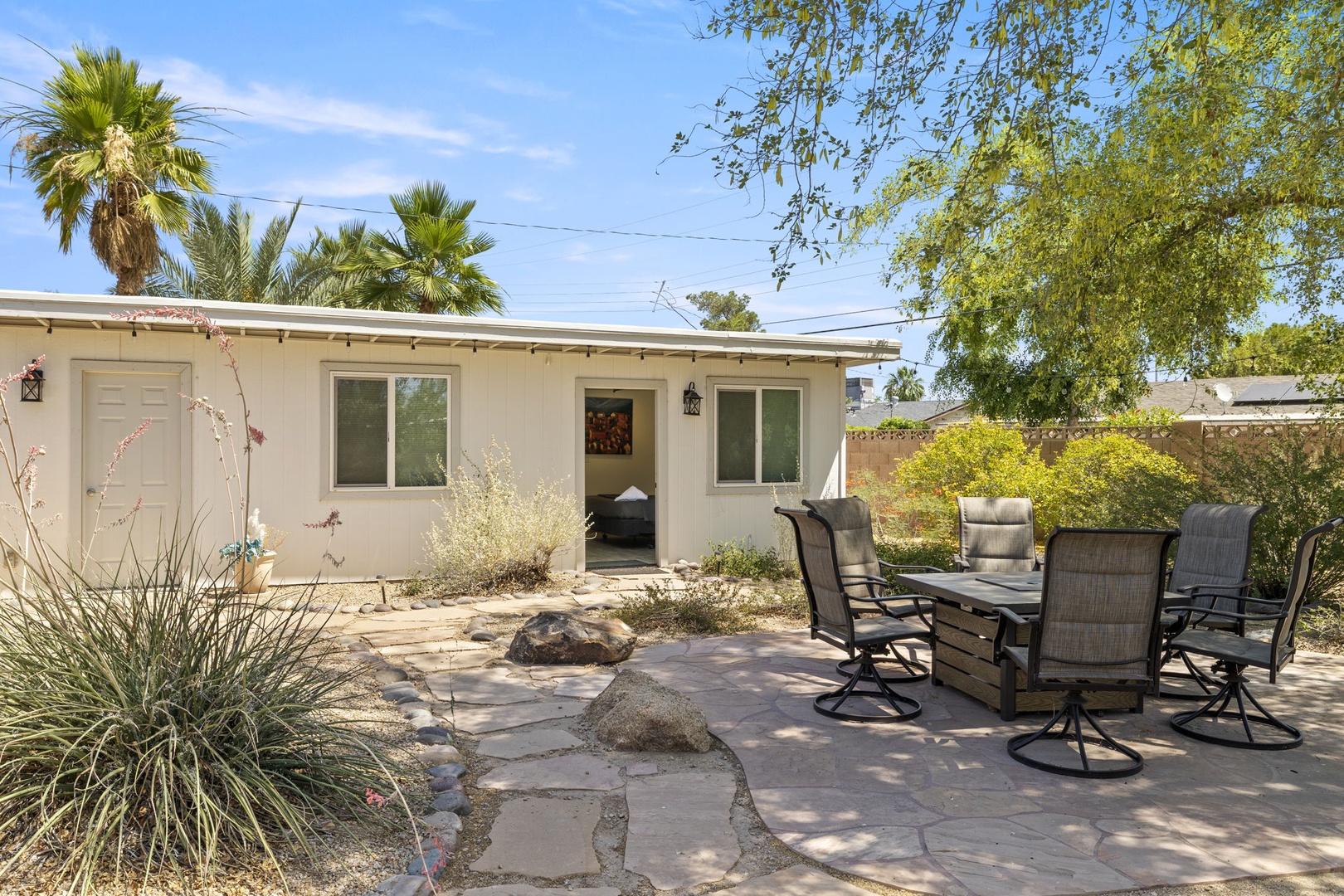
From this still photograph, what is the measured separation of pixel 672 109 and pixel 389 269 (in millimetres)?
11007

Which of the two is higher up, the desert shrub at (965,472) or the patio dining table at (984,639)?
the desert shrub at (965,472)

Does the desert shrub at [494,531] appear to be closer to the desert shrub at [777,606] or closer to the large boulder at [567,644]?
the desert shrub at [777,606]

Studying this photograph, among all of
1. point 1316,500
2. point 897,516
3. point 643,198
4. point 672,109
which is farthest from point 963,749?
point 643,198

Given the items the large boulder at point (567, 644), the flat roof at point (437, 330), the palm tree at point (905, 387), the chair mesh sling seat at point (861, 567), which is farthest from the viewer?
the palm tree at point (905, 387)

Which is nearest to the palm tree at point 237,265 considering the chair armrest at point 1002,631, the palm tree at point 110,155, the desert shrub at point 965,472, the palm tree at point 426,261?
the palm tree at point 426,261

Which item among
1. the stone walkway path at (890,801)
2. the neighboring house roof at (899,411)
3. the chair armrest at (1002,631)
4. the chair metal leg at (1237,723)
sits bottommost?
the stone walkway path at (890,801)

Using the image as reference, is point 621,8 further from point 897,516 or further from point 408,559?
point 897,516

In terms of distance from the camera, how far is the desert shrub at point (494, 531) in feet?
27.0

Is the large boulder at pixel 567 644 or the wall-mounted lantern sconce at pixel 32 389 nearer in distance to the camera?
the large boulder at pixel 567 644

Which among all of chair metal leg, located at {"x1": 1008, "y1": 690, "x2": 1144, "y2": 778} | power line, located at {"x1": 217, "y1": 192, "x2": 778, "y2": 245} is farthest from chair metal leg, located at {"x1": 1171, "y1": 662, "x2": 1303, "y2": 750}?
power line, located at {"x1": 217, "y1": 192, "x2": 778, "y2": 245}

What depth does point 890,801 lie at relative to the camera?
3449mm

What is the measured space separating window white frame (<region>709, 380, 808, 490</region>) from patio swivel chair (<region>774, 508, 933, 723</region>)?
16.0ft

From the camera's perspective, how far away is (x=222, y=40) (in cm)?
1359

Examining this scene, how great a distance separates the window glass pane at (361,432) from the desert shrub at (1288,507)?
7343mm
